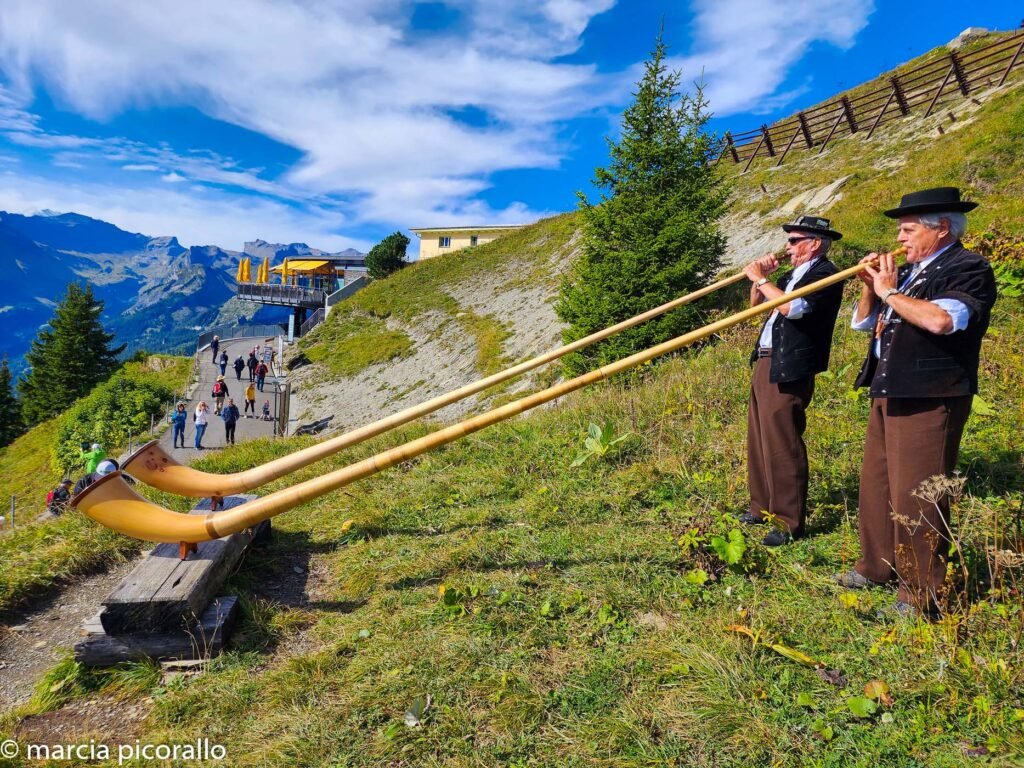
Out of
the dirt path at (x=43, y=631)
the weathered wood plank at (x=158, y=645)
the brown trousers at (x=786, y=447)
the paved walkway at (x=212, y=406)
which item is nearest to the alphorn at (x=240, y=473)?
the weathered wood plank at (x=158, y=645)

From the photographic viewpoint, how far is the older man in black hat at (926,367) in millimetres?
2754

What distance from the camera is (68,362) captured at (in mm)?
40781

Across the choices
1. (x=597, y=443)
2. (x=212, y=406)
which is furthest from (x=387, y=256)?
(x=597, y=443)

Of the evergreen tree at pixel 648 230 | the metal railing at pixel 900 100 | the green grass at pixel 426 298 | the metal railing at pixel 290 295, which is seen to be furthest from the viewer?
the metal railing at pixel 290 295

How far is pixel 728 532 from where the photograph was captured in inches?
142

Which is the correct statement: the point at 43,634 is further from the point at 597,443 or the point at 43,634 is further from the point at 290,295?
the point at 290,295

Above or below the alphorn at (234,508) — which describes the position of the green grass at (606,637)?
below

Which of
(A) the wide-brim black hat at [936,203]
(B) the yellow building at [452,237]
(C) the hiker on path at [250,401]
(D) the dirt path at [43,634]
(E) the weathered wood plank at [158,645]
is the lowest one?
(D) the dirt path at [43,634]

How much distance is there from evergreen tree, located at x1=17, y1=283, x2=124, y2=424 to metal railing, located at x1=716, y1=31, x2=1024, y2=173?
49.1 metres

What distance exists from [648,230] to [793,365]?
7767 mm

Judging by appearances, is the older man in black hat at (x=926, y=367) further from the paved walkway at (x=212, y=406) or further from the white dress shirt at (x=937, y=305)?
the paved walkway at (x=212, y=406)

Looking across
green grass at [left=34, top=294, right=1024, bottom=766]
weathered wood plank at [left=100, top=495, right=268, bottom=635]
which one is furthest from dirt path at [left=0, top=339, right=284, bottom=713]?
green grass at [left=34, top=294, right=1024, bottom=766]

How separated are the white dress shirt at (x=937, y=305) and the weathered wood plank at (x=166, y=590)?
4.86 meters

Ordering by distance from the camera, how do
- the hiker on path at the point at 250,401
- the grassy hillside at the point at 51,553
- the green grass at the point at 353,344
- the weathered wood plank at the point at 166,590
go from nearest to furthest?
the weathered wood plank at the point at 166,590
the grassy hillside at the point at 51,553
the hiker on path at the point at 250,401
the green grass at the point at 353,344
